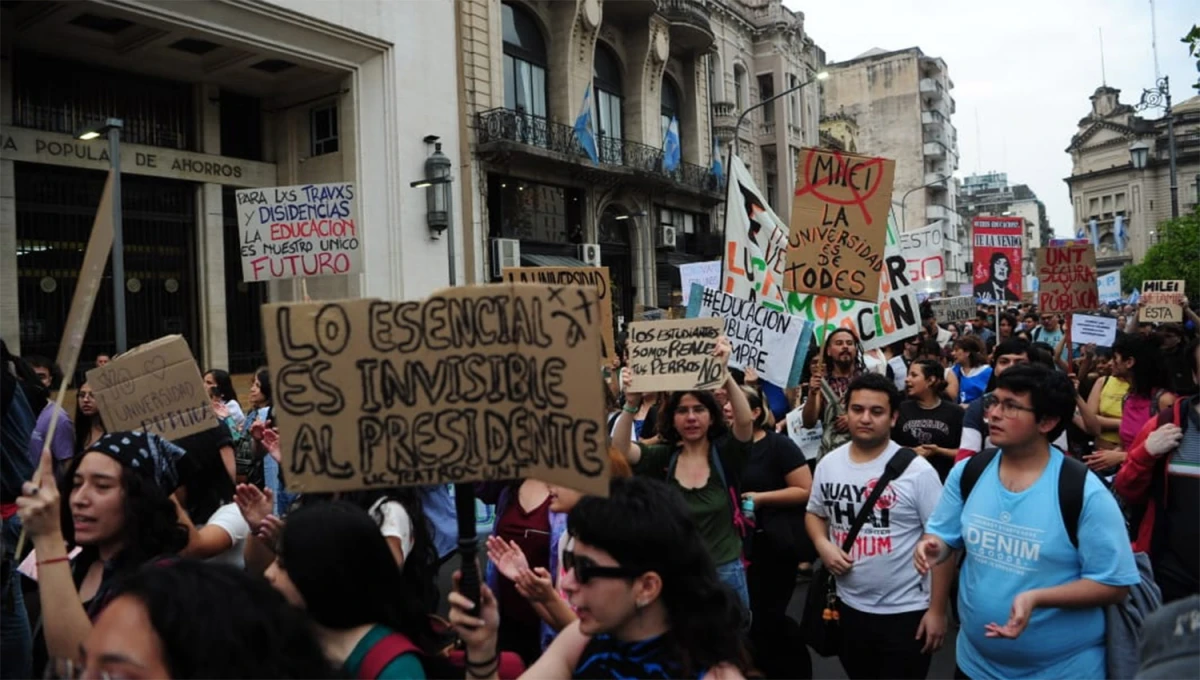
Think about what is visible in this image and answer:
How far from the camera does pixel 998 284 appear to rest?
14328 millimetres

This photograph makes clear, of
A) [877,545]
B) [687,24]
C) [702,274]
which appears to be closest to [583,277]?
[877,545]

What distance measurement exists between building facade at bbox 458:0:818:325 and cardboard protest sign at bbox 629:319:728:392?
53.2ft

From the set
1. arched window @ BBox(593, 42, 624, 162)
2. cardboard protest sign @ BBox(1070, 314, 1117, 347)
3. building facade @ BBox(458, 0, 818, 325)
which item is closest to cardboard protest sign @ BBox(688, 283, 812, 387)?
cardboard protest sign @ BBox(1070, 314, 1117, 347)

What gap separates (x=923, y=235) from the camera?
758 inches

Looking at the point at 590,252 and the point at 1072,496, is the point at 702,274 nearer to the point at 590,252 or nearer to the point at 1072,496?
the point at 590,252

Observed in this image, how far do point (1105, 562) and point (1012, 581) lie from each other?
0.30 meters

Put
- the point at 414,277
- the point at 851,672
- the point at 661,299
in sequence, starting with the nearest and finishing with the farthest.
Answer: the point at 851,672 → the point at 414,277 → the point at 661,299

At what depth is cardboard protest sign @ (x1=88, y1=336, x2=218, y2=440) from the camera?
4508 mm

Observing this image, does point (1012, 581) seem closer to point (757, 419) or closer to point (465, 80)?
point (757, 419)

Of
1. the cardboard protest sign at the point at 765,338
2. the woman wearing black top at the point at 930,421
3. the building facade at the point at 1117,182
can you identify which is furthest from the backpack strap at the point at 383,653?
the building facade at the point at 1117,182

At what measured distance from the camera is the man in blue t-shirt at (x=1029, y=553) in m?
2.98

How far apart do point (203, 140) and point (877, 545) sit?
17398mm

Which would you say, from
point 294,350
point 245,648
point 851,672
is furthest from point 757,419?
point 245,648

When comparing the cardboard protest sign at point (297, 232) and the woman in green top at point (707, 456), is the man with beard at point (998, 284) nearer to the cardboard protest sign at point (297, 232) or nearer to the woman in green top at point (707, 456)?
the cardboard protest sign at point (297, 232)
